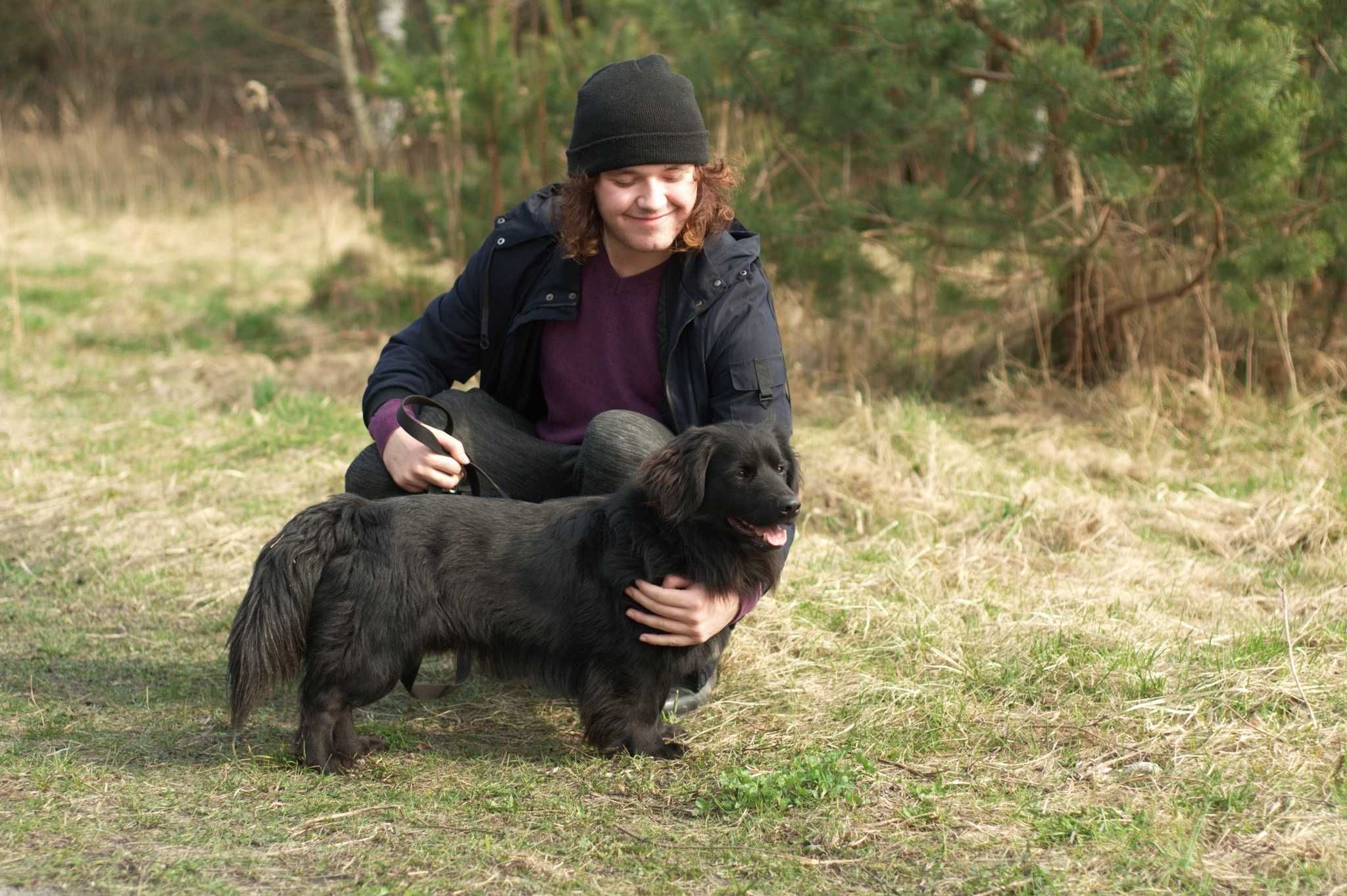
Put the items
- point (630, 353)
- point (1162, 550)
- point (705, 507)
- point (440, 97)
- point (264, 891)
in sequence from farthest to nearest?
1. point (440, 97)
2. point (1162, 550)
3. point (630, 353)
4. point (705, 507)
5. point (264, 891)

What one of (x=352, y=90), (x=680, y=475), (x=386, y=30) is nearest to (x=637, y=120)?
(x=680, y=475)

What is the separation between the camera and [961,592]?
3.73 metres

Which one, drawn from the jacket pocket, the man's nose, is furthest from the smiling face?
the jacket pocket

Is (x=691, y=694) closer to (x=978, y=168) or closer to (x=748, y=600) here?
(x=748, y=600)

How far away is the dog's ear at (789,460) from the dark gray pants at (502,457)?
394mm

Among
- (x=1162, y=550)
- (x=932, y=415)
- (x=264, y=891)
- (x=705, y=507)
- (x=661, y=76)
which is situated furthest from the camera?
(x=932, y=415)

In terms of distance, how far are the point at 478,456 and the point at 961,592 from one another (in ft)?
4.92

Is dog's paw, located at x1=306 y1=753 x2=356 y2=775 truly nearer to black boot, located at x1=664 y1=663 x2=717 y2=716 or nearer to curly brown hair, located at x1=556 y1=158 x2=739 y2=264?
black boot, located at x1=664 y1=663 x2=717 y2=716

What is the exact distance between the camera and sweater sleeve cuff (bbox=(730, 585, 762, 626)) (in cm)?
285

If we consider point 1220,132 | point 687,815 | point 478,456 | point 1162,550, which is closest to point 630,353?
point 478,456

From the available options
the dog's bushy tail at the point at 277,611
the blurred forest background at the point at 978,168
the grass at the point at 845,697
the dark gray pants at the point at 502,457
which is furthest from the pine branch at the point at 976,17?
the dog's bushy tail at the point at 277,611

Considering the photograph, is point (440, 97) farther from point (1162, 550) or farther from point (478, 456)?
point (1162, 550)

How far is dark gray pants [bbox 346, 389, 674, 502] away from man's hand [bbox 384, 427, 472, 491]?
105 millimetres

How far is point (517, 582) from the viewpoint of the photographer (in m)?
2.78
